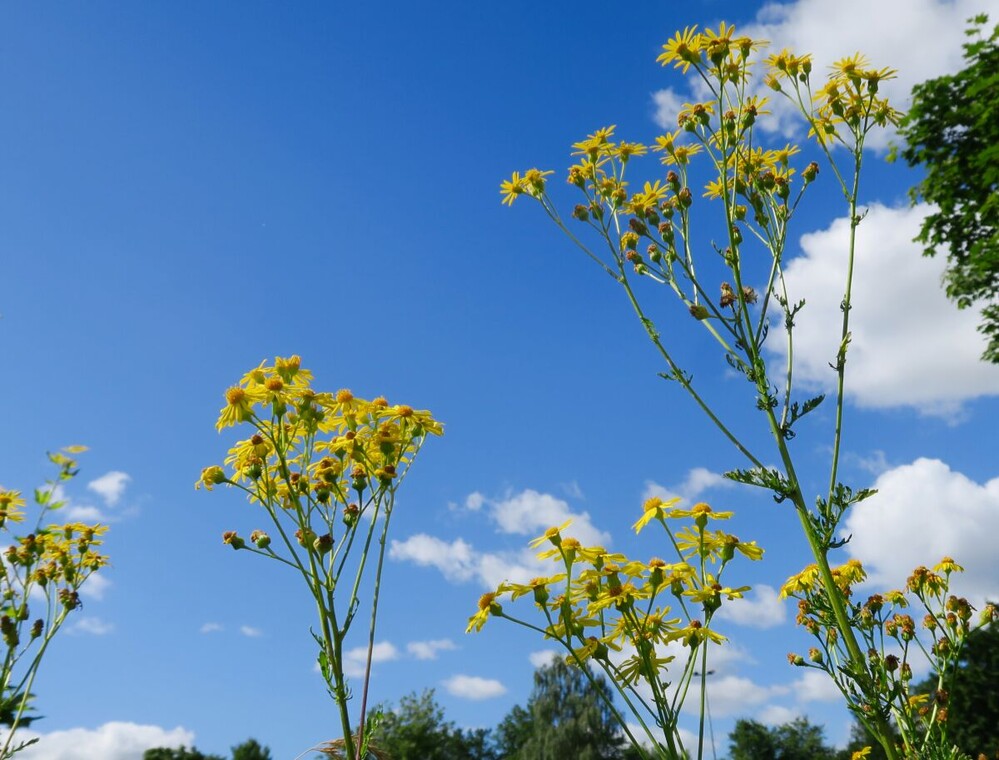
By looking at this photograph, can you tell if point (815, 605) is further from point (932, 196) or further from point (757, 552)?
point (932, 196)

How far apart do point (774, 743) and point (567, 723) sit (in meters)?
20.5

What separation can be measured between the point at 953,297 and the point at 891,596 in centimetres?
1339

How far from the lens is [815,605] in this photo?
156 inches

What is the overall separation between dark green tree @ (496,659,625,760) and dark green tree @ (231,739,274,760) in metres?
12.3

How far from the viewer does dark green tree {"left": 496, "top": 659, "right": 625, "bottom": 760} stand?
112 ft

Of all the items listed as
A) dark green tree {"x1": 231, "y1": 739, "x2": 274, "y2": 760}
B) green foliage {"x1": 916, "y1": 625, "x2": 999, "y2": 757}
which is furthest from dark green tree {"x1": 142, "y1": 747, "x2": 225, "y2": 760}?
green foliage {"x1": 916, "y1": 625, "x2": 999, "y2": 757}

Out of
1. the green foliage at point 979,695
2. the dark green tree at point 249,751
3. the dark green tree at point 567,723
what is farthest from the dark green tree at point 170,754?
the green foliage at point 979,695

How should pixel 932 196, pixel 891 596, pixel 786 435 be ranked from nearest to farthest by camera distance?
pixel 786 435 < pixel 891 596 < pixel 932 196

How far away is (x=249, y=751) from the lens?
35438mm

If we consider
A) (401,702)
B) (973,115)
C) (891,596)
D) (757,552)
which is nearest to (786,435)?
(757,552)

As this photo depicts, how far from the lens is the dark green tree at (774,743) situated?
4625cm

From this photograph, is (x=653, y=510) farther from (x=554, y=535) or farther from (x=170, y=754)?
(x=170, y=754)

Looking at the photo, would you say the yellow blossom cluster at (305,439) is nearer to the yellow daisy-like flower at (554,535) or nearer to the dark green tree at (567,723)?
the yellow daisy-like flower at (554,535)

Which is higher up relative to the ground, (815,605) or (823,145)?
(823,145)
